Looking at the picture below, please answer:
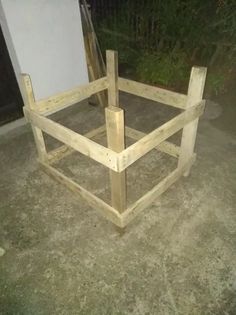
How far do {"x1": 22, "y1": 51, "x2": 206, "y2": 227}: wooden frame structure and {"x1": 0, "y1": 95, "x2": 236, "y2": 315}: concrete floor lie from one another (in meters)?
0.24

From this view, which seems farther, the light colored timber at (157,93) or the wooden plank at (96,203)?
the light colored timber at (157,93)

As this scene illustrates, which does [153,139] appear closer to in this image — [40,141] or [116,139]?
[116,139]

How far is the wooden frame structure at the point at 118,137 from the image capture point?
2076mm

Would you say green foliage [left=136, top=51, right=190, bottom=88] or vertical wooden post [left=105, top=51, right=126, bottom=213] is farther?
green foliage [left=136, top=51, right=190, bottom=88]

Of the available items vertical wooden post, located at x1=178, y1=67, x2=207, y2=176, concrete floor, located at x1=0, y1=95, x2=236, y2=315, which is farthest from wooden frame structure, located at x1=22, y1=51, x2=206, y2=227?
concrete floor, located at x1=0, y1=95, x2=236, y2=315

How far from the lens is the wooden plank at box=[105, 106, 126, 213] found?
1897 millimetres

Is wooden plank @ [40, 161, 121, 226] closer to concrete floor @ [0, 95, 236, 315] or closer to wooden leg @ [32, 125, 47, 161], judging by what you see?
concrete floor @ [0, 95, 236, 315]

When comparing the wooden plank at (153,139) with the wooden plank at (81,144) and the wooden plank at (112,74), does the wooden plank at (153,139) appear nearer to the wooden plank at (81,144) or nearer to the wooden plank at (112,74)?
the wooden plank at (81,144)

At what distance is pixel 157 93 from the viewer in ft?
9.78

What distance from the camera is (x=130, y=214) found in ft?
8.49

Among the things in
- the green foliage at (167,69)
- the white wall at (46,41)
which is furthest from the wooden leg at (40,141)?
the green foliage at (167,69)

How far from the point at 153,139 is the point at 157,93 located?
909mm

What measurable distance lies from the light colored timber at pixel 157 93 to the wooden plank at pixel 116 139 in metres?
1.16

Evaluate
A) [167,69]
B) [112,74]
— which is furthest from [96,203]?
[167,69]
